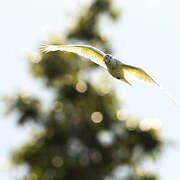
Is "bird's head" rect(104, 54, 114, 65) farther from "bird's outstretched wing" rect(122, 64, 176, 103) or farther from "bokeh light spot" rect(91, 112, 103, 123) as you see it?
"bokeh light spot" rect(91, 112, 103, 123)

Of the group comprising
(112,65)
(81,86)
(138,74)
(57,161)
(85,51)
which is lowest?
(112,65)

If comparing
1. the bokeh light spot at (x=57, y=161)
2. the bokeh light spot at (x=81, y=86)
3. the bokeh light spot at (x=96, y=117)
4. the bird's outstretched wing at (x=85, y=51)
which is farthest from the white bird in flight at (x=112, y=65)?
the bokeh light spot at (x=81, y=86)

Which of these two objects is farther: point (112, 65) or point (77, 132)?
point (77, 132)

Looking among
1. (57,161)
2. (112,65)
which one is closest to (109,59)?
(112,65)

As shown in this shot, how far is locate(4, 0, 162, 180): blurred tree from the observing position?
11102 mm

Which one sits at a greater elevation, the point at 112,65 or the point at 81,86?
the point at 81,86

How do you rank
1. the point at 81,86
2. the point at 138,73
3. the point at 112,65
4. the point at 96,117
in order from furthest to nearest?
the point at 81,86 < the point at 96,117 < the point at 138,73 < the point at 112,65

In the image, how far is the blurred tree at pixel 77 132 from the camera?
11102mm

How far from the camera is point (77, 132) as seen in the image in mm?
11750

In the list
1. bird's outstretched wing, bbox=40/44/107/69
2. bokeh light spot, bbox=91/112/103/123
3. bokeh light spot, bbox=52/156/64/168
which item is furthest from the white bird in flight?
bokeh light spot, bbox=91/112/103/123

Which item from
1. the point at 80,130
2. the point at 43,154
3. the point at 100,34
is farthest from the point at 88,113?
the point at 100,34

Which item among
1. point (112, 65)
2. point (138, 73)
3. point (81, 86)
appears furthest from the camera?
point (81, 86)

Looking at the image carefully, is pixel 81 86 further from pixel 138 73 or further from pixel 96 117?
pixel 138 73

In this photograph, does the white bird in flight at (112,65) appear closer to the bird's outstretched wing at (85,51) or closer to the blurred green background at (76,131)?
Result: the bird's outstretched wing at (85,51)
